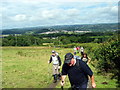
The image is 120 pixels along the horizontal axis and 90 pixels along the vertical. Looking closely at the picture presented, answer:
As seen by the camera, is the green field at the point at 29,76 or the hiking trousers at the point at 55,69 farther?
the hiking trousers at the point at 55,69

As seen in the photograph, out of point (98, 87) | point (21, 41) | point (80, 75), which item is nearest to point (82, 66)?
point (80, 75)

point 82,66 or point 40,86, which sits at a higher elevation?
point 82,66

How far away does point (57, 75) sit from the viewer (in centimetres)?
1391

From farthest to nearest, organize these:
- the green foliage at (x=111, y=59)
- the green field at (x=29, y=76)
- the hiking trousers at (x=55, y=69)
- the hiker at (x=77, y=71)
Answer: the green foliage at (x=111, y=59) → the hiking trousers at (x=55, y=69) → the green field at (x=29, y=76) → the hiker at (x=77, y=71)

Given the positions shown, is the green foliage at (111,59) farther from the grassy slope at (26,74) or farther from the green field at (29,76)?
the grassy slope at (26,74)

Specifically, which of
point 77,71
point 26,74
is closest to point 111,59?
point 26,74

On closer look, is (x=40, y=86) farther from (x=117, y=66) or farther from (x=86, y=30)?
(x=86, y=30)

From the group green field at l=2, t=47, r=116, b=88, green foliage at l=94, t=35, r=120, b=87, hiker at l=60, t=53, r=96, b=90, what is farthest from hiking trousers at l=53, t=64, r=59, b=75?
hiker at l=60, t=53, r=96, b=90

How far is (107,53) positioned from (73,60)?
9881 millimetres

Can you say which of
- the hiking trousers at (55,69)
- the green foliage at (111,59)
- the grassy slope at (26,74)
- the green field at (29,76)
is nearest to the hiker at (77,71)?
the green field at (29,76)

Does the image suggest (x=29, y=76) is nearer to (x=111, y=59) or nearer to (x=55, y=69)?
(x=55, y=69)

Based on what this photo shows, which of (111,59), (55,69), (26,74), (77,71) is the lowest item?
(26,74)

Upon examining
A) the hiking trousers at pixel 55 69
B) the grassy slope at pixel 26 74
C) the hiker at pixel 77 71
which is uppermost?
the hiker at pixel 77 71

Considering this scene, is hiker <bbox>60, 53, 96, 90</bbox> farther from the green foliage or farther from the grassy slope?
the green foliage
